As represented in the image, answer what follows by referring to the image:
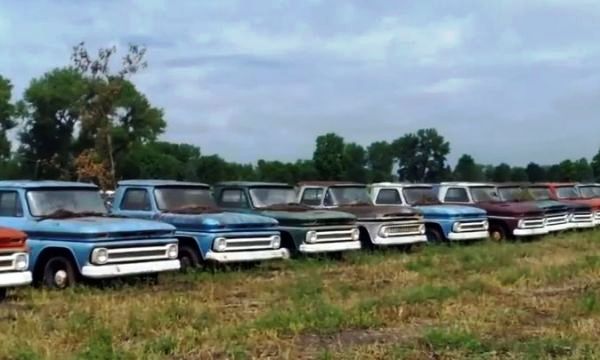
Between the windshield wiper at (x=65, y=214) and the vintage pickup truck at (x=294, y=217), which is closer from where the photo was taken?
the windshield wiper at (x=65, y=214)

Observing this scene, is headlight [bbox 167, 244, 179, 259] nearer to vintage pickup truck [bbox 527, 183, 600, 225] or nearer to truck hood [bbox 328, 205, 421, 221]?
truck hood [bbox 328, 205, 421, 221]

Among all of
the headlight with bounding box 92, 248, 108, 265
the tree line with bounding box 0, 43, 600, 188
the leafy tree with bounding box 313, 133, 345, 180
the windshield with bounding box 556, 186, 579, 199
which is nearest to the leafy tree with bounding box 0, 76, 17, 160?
the tree line with bounding box 0, 43, 600, 188

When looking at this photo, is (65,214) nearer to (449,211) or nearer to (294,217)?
(294,217)

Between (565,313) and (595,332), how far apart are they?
1.40m

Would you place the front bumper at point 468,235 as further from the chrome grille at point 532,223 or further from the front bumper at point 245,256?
the front bumper at point 245,256

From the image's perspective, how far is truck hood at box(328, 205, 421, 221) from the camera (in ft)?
63.7

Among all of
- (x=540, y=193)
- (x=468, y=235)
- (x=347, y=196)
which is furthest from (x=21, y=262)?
(x=540, y=193)

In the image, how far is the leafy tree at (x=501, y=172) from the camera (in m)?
51.7

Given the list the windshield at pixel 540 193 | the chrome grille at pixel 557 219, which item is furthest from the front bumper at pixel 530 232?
the windshield at pixel 540 193

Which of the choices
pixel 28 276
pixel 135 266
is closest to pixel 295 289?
pixel 135 266

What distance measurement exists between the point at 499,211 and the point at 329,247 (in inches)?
307

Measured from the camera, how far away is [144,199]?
16.4 meters

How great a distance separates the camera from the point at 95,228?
13047 mm

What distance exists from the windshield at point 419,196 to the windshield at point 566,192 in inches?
314
